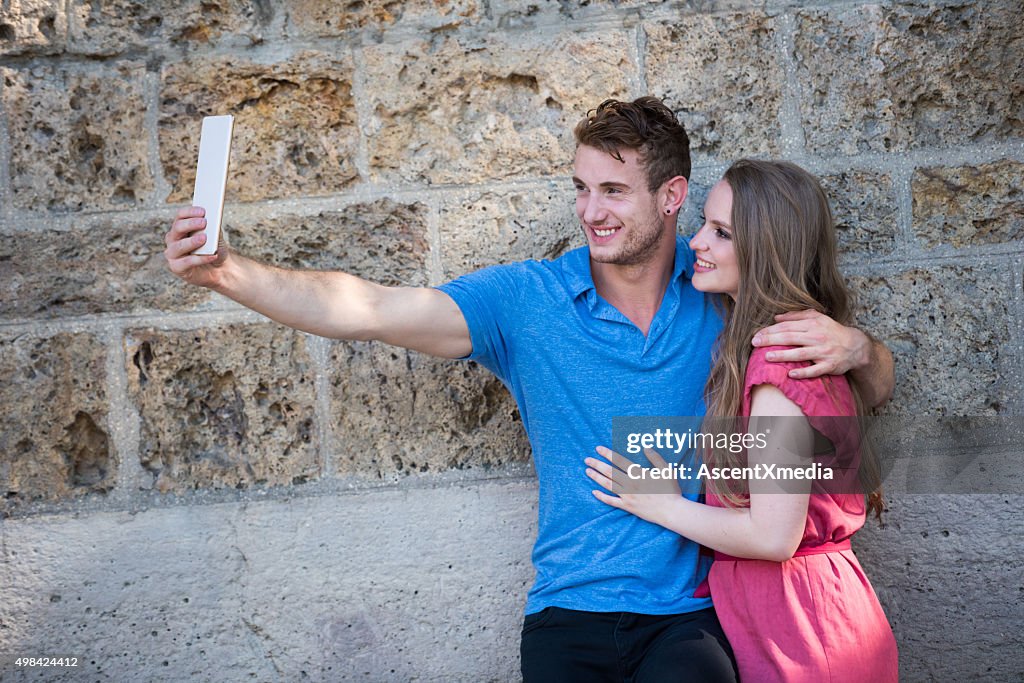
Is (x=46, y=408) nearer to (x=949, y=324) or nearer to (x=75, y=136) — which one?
(x=75, y=136)

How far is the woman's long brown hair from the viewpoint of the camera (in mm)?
2312

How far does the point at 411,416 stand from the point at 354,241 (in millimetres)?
541

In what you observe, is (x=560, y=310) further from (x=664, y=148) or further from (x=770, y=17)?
(x=770, y=17)

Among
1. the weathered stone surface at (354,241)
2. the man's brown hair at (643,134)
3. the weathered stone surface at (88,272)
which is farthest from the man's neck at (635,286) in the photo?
the weathered stone surface at (88,272)

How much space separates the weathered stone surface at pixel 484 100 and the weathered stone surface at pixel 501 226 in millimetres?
68

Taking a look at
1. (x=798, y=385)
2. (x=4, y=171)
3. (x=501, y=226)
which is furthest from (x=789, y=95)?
(x=4, y=171)

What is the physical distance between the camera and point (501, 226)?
2824mm

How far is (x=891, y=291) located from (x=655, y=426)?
91cm

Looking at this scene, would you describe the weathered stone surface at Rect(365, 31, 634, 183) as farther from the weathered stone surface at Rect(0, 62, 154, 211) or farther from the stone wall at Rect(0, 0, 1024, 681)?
the weathered stone surface at Rect(0, 62, 154, 211)

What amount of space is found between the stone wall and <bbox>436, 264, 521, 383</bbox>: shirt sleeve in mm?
231

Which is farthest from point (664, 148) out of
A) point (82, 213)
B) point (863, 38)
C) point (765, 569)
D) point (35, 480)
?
point (35, 480)

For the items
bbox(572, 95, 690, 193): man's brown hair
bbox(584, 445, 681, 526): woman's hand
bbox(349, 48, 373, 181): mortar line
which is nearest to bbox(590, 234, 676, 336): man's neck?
bbox(572, 95, 690, 193): man's brown hair

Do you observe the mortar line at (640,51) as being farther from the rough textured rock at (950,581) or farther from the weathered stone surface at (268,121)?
the rough textured rock at (950,581)

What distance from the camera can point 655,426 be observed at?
8.12ft
